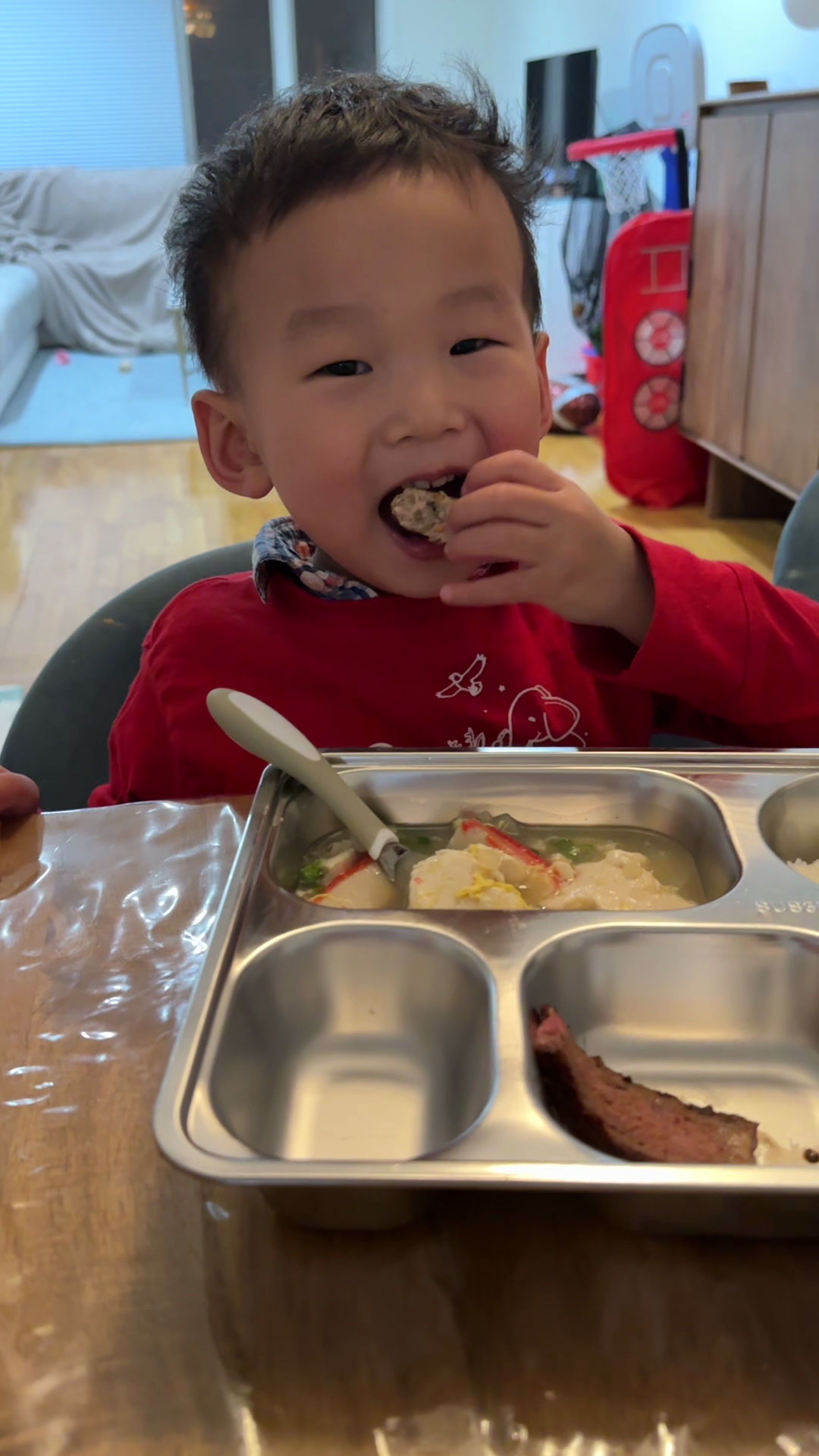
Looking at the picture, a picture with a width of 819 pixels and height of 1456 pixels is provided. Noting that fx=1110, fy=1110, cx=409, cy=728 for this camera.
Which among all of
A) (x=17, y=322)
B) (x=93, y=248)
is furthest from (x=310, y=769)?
(x=93, y=248)

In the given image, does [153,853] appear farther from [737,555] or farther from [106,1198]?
[737,555]

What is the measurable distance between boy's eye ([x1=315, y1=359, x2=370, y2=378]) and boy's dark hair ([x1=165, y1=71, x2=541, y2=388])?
0.13 meters

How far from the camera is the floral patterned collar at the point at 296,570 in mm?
1126

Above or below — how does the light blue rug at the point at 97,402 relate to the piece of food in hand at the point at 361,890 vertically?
below

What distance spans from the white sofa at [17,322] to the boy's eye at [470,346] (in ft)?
19.3

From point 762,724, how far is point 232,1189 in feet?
2.27

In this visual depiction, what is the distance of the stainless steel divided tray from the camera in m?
0.50

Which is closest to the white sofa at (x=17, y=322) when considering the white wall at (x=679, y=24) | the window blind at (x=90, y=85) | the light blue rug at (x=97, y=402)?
the light blue rug at (x=97, y=402)

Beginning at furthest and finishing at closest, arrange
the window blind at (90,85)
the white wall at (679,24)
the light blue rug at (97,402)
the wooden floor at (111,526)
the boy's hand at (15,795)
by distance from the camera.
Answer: the window blind at (90,85) → the light blue rug at (97,402) → the white wall at (679,24) → the wooden floor at (111,526) → the boy's hand at (15,795)

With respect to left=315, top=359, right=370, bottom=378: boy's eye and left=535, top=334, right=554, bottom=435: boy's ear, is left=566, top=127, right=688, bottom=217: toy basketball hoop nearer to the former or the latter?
left=535, top=334, right=554, bottom=435: boy's ear

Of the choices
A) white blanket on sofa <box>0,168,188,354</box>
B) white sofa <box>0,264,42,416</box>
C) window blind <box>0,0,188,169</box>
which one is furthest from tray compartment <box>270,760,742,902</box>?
window blind <box>0,0,188,169</box>

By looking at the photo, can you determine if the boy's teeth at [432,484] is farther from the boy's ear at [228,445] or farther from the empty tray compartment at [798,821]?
the empty tray compartment at [798,821]

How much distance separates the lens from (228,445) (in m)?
1.11

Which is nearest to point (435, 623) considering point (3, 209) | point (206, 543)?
point (206, 543)
